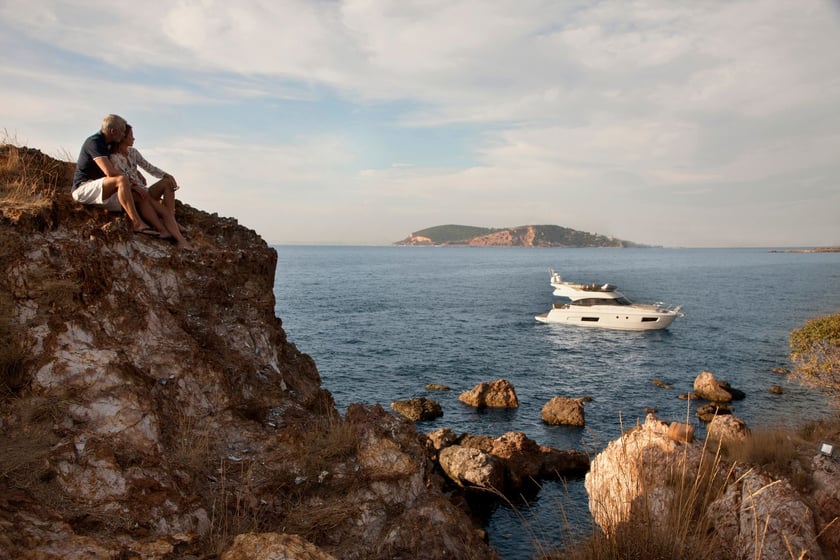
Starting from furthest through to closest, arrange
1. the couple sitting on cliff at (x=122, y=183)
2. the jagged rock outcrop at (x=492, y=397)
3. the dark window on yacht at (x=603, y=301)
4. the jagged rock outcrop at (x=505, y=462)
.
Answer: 1. the dark window on yacht at (x=603, y=301)
2. the jagged rock outcrop at (x=492, y=397)
3. the jagged rock outcrop at (x=505, y=462)
4. the couple sitting on cliff at (x=122, y=183)

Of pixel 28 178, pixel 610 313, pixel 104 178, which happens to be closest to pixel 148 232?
pixel 104 178

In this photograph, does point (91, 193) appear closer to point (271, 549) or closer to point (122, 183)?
A: point (122, 183)

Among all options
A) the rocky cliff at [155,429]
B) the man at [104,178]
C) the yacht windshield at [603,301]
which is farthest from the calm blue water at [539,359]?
the man at [104,178]

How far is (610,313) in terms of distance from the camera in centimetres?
5325

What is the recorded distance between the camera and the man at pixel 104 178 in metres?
7.81

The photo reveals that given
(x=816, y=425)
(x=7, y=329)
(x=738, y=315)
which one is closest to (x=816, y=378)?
(x=816, y=425)

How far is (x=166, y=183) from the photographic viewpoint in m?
8.91

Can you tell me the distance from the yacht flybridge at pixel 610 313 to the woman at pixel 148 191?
166 feet

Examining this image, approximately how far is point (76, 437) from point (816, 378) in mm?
26994

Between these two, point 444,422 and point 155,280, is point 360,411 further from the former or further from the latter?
point 444,422

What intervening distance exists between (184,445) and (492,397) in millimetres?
24252

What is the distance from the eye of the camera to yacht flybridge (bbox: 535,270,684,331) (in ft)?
168

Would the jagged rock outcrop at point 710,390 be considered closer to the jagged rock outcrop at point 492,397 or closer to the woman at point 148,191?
the jagged rock outcrop at point 492,397

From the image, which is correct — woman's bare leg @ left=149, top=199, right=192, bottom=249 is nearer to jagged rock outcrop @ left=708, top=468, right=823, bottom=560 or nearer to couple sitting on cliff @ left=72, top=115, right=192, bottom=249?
couple sitting on cliff @ left=72, top=115, right=192, bottom=249
